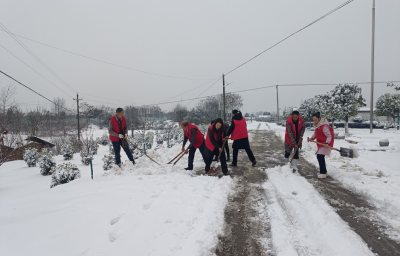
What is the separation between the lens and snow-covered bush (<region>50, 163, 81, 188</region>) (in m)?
5.46

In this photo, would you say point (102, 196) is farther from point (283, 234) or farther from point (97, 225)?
point (283, 234)

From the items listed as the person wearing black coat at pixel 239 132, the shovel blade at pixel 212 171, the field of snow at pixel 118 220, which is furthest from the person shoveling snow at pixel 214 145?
the field of snow at pixel 118 220

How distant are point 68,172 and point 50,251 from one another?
371 cm

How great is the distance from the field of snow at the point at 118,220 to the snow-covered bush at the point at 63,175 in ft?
3.08

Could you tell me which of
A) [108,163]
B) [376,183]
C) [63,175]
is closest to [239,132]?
[376,183]

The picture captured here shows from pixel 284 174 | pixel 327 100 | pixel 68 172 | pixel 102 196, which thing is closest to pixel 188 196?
pixel 102 196

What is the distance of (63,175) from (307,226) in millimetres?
5498

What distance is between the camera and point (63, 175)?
5.48m

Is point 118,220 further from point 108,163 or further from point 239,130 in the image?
point 108,163

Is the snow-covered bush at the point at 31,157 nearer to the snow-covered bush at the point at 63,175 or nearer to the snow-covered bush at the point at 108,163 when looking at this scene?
the snow-covered bush at the point at 108,163

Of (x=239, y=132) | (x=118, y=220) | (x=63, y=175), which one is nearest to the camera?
(x=118, y=220)

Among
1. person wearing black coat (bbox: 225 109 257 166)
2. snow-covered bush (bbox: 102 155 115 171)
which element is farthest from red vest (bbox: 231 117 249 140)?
snow-covered bush (bbox: 102 155 115 171)

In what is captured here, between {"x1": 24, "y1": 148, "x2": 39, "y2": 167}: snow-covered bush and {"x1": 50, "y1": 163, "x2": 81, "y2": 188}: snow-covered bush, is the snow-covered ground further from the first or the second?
{"x1": 24, "y1": 148, "x2": 39, "y2": 167}: snow-covered bush

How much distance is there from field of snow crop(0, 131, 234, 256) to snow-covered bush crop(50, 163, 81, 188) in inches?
37.0
